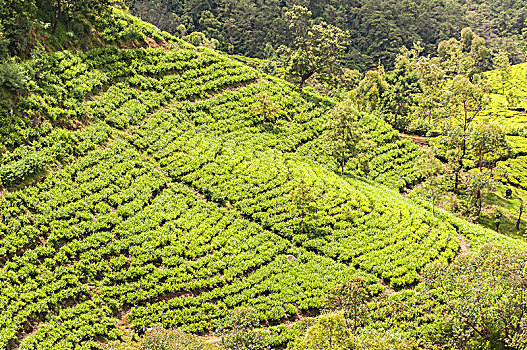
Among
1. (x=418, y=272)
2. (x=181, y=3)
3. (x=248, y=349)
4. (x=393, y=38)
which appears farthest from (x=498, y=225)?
(x=181, y=3)

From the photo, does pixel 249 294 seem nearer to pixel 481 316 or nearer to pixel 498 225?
pixel 481 316

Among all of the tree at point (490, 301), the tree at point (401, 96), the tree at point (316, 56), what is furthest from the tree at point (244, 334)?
the tree at point (401, 96)

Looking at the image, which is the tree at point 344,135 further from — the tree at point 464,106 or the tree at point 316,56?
the tree at point 464,106

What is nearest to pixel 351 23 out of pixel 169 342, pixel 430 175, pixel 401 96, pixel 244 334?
pixel 401 96

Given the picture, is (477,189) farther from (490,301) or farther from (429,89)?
(429,89)

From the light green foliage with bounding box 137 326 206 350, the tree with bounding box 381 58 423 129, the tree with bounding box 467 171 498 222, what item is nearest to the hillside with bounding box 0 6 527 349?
the light green foliage with bounding box 137 326 206 350

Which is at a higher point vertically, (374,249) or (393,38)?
(393,38)

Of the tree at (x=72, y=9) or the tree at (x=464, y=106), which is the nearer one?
the tree at (x=72, y=9)
